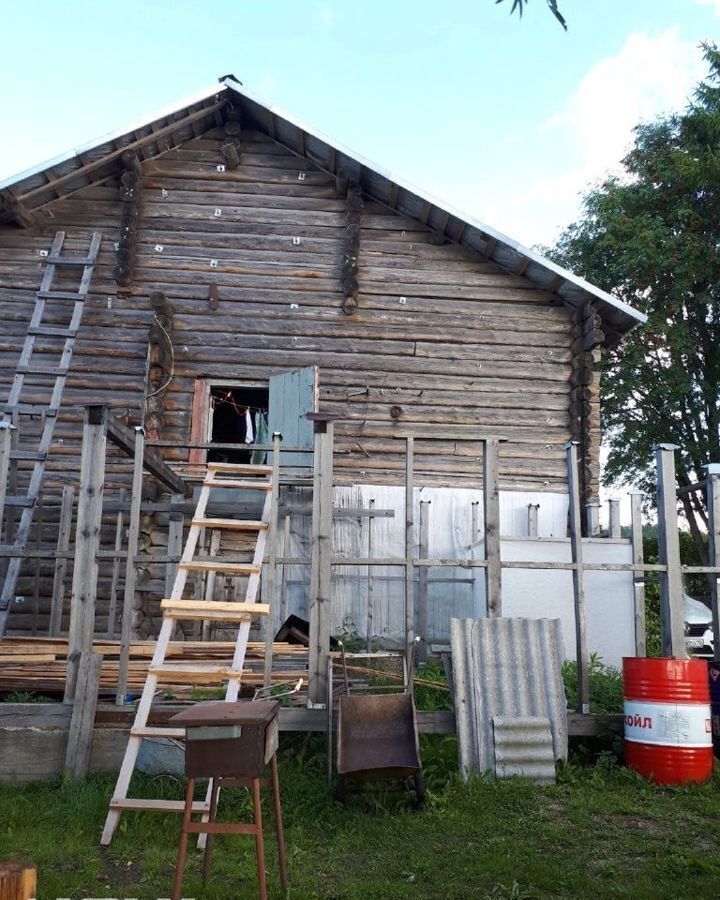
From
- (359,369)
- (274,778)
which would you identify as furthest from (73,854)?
(359,369)

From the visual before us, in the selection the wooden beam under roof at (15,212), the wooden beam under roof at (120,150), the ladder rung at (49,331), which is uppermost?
the wooden beam under roof at (120,150)

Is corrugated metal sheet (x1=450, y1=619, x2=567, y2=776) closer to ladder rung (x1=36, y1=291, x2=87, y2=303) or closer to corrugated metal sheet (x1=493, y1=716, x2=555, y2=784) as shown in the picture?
corrugated metal sheet (x1=493, y1=716, x2=555, y2=784)

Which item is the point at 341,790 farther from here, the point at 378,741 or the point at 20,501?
the point at 20,501

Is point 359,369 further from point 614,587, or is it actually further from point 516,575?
point 614,587

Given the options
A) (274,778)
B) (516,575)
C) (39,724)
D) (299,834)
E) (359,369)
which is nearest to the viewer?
(274,778)

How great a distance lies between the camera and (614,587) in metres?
11.6

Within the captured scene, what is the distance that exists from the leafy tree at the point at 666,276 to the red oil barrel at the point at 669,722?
57.5ft

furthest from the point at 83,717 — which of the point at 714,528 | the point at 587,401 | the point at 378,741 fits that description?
the point at 587,401

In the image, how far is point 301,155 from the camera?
1426 centimetres

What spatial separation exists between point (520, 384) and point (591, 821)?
27.4 feet

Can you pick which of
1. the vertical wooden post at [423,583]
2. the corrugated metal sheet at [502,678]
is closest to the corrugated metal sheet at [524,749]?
the corrugated metal sheet at [502,678]

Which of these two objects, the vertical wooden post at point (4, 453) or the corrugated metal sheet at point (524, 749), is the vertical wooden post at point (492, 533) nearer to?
the corrugated metal sheet at point (524, 749)

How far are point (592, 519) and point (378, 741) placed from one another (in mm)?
6659

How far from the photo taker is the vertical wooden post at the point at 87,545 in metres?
7.34
